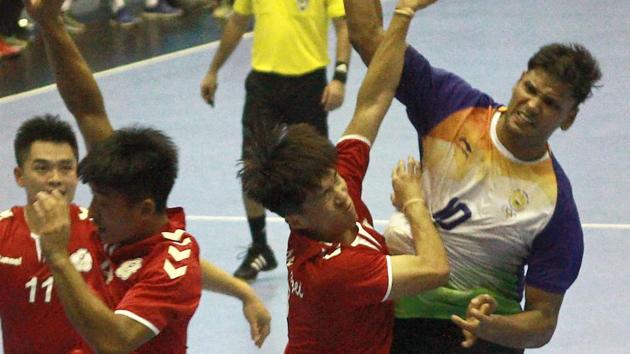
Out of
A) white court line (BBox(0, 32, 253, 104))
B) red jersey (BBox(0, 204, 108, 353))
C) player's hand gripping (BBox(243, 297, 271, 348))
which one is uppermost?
red jersey (BBox(0, 204, 108, 353))

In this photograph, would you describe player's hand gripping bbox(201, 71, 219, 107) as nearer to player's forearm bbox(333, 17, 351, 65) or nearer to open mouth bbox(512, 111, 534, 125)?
player's forearm bbox(333, 17, 351, 65)

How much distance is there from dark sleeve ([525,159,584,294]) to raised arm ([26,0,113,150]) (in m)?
1.38

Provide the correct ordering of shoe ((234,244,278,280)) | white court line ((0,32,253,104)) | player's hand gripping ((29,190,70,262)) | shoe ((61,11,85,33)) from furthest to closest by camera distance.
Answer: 1. shoe ((61,11,85,33))
2. white court line ((0,32,253,104))
3. shoe ((234,244,278,280))
4. player's hand gripping ((29,190,70,262))

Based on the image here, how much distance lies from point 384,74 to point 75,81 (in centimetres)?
97

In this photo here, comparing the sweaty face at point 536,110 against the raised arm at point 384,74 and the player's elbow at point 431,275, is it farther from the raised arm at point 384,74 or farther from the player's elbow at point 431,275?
the player's elbow at point 431,275

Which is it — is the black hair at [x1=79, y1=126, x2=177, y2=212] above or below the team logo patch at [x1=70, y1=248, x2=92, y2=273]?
above

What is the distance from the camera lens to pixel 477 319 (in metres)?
3.74

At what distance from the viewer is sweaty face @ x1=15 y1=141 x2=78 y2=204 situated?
4152mm

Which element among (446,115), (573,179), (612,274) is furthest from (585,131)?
(446,115)

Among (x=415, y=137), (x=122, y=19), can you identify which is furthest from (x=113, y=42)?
(x=415, y=137)

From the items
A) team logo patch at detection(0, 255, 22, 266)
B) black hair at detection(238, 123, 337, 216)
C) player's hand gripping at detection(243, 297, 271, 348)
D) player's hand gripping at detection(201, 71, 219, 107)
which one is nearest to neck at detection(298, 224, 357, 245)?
black hair at detection(238, 123, 337, 216)

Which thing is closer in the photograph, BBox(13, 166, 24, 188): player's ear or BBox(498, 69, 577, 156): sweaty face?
BBox(498, 69, 577, 156): sweaty face

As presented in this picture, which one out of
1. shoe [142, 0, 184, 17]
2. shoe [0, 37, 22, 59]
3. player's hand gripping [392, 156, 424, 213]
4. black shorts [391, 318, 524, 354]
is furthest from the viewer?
shoe [142, 0, 184, 17]

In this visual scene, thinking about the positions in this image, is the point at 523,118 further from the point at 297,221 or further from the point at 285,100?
the point at 285,100
